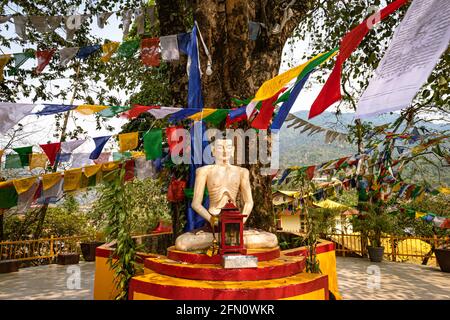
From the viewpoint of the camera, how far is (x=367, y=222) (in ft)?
46.2

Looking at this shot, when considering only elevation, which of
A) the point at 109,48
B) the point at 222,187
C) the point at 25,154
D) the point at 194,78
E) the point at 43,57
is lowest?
the point at 222,187

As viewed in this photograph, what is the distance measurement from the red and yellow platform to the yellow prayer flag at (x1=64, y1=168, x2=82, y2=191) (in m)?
4.47

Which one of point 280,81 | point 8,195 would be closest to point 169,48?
point 280,81

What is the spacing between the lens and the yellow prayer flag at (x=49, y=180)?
28.2 ft

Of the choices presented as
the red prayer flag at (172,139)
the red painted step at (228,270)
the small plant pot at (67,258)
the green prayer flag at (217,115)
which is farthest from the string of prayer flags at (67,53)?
the small plant pot at (67,258)

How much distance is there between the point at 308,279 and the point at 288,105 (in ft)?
7.26

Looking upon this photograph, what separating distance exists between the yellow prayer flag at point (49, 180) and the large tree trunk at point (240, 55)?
→ 3.40m

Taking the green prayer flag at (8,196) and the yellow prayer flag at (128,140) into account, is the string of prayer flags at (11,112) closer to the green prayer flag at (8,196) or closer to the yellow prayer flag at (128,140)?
the yellow prayer flag at (128,140)

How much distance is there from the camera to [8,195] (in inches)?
343

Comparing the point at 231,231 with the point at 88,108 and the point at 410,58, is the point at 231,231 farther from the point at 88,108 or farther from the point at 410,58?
the point at 88,108

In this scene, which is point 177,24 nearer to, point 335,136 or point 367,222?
point 335,136

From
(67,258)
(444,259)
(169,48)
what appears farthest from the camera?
(67,258)

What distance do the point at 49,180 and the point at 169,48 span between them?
13.9ft

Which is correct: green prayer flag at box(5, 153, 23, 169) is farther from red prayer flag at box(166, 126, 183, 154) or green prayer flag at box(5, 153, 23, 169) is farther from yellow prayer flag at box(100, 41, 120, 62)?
red prayer flag at box(166, 126, 183, 154)
